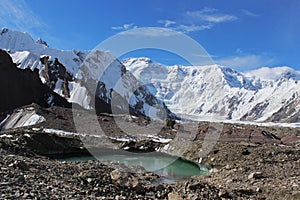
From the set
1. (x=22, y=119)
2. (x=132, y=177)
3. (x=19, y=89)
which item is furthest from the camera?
(x=19, y=89)

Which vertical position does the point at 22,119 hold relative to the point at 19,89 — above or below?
below

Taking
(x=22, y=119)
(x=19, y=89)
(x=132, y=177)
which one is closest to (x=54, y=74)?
(x=19, y=89)

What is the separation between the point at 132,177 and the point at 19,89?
8368 cm

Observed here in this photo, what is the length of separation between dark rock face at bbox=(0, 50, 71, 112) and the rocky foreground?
138 ft

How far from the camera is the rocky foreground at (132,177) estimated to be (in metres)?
17.1

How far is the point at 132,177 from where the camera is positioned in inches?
1080

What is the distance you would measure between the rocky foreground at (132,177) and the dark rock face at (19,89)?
138 ft

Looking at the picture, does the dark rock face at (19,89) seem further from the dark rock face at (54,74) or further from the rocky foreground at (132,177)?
the rocky foreground at (132,177)

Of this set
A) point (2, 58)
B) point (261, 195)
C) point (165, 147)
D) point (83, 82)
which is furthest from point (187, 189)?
point (83, 82)

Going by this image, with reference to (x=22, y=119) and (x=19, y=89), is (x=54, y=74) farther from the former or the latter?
(x=22, y=119)

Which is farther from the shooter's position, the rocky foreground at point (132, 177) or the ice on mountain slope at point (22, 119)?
the ice on mountain slope at point (22, 119)

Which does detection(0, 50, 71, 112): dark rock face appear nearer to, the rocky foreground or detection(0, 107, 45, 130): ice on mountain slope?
detection(0, 107, 45, 130): ice on mountain slope

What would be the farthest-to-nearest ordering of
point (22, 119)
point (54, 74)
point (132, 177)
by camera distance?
1. point (54, 74)
2. point (22, 119)
3. point (132, 177)

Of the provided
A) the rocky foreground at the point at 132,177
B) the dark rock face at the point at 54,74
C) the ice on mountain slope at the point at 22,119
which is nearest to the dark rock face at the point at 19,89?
the ice on mountain slope at the point at 22,119
